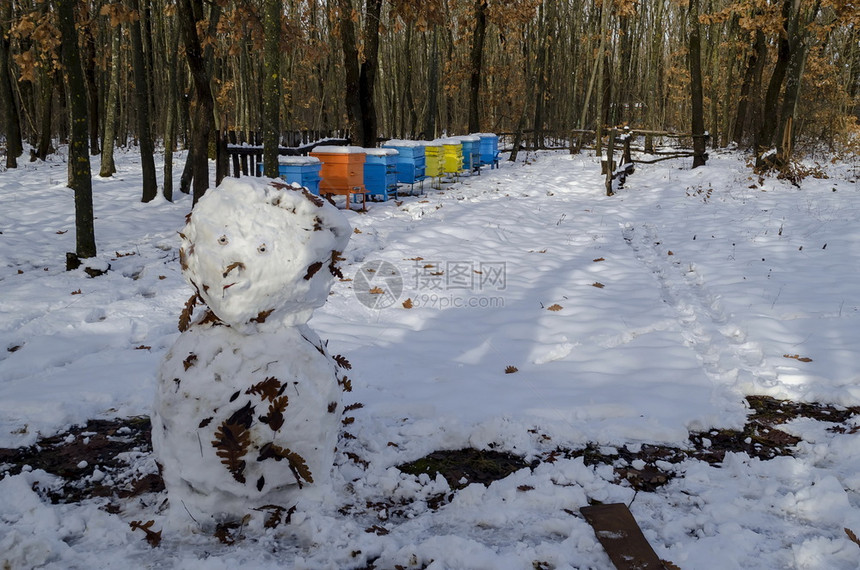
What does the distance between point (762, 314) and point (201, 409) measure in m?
5.30

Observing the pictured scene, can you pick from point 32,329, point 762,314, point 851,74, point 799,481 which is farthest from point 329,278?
point 851,74

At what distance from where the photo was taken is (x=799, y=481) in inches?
124

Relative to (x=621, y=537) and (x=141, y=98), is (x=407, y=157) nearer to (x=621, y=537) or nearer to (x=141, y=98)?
(x=141, y=98)

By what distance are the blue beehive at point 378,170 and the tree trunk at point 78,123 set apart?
4.97m

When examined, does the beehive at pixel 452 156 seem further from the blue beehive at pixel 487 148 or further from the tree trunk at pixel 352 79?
the blue beehive at pixel 487 148

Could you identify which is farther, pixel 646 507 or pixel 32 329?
pixel 32 329

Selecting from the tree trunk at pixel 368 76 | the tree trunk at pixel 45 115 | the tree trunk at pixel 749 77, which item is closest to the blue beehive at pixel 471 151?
the tree trunk at pixel 368 76

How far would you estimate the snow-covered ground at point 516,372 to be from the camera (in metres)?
2.64

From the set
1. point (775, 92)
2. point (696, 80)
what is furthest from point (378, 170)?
point (775, 92)

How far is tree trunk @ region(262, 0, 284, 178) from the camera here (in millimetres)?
7355

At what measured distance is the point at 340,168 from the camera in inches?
419

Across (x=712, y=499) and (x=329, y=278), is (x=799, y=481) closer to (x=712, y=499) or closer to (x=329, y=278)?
(x=712, y=499)

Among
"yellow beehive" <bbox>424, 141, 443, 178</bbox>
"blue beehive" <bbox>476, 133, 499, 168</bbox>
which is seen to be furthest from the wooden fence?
"blue beehive" <bbox>476, 133, 499, 168</bbox>

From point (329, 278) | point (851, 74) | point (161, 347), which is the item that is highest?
point (851, 74)
